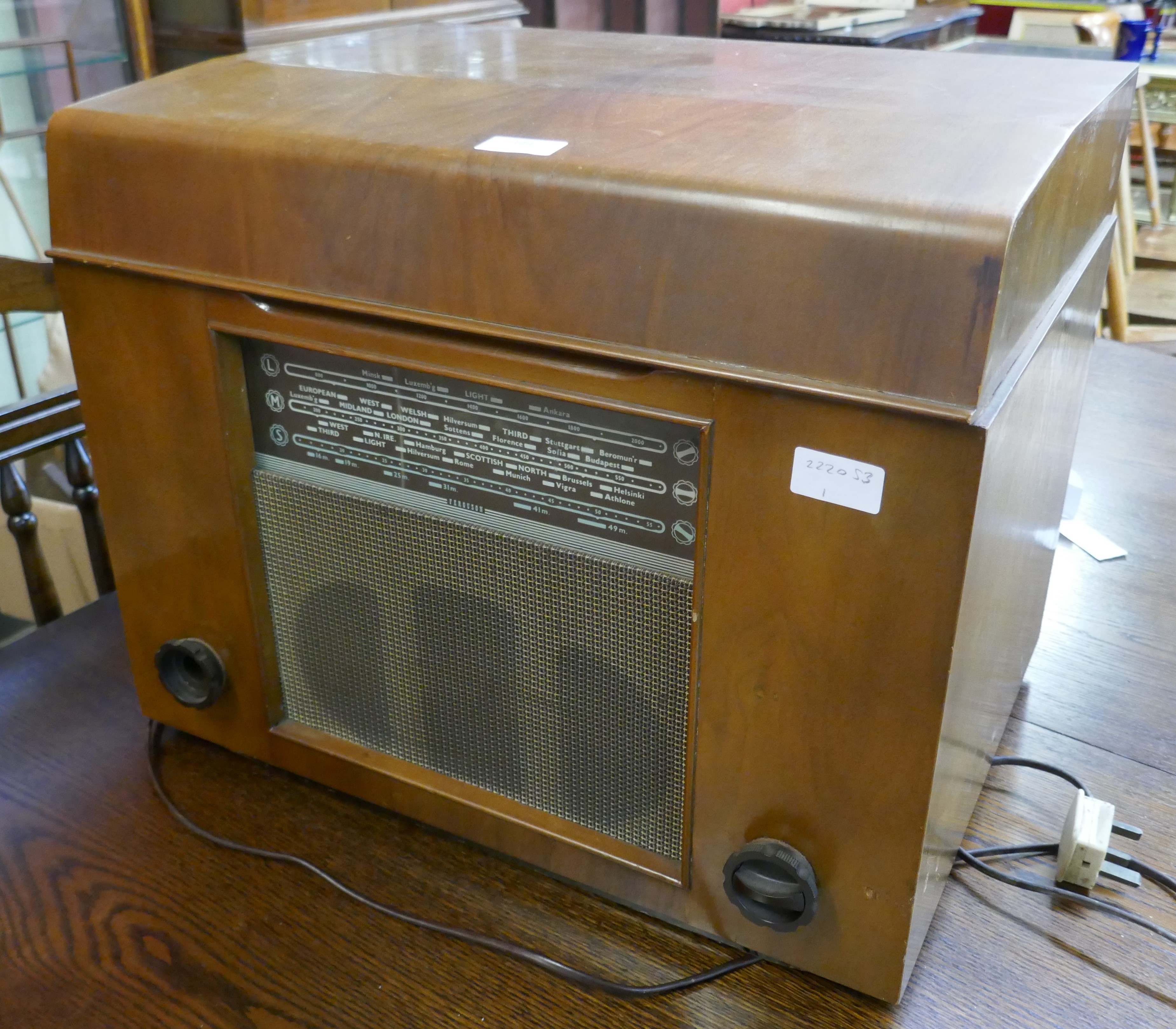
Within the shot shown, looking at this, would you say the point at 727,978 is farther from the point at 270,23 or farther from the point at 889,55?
the point at 270,23

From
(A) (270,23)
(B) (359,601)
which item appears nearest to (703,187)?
(B) (359,601)

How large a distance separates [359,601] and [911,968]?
41 centimetres

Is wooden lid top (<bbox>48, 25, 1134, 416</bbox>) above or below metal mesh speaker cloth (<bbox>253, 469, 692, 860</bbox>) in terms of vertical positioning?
above

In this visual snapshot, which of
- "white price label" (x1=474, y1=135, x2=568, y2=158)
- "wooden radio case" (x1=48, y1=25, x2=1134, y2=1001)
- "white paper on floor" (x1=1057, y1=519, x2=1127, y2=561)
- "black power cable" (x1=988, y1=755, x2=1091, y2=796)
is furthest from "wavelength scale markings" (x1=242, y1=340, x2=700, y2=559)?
"white paper on floor" (x1=1057, y1=519, x2=1127, y2=561)

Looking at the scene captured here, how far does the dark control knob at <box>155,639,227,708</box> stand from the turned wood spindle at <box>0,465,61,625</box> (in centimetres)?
31

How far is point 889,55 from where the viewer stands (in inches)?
30.9

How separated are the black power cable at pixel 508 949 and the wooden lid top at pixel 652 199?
0.38m

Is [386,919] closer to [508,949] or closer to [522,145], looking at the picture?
[508,949]

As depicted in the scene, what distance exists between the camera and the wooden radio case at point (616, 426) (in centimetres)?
49

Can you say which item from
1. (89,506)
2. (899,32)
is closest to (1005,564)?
(89,506)

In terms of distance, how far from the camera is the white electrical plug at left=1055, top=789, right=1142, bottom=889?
0.71 meters

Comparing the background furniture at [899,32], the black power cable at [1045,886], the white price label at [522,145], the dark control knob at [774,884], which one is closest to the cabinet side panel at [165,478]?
the white price label at [522,145]

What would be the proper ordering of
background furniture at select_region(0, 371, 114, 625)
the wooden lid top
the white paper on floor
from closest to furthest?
the wooden lid top, background furniture at select_region(0, 371, 114, 625), the white paper on floor

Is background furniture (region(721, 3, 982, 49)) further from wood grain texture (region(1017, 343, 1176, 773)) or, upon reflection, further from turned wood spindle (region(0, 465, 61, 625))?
turned wood spindle (region(0, 465, 61, 625))
